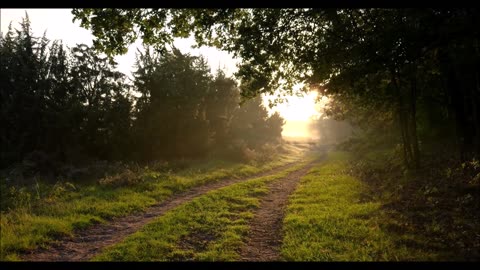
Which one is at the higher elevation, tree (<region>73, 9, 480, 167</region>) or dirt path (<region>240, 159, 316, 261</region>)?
tree (<region>73, 9, 480, 167</region>)

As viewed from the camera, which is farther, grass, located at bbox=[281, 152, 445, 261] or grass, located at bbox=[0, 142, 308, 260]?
grass, located at bbox=[0, 142, 308, 260]

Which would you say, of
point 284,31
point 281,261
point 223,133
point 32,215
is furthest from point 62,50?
point 281,261

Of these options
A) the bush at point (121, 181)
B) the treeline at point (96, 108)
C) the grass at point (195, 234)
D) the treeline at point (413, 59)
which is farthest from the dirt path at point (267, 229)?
the treeline at point (96, 108)

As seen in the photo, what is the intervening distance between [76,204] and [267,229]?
8528 millimetres

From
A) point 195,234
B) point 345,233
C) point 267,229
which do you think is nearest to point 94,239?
point 195,234

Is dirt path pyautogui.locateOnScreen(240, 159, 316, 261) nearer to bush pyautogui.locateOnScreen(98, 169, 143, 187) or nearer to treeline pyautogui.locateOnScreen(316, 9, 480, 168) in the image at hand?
treeline pyautogui.locateOnScreen(316, 9, 480, 168)

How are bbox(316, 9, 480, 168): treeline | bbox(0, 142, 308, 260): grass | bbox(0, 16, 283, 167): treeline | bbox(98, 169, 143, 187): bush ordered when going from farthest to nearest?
bbox(0, 16, 283, 167): treeline < bbox(98, 169, 143, 187): bush < bbox(0, 142, 308, 260): grass < bbox(316, 9, 480, 168): treeline

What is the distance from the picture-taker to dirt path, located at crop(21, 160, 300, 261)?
9.52m

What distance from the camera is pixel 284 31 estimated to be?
41.7ft

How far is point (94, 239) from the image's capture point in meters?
11.1

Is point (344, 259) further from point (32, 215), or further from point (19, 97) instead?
point (19, 97)

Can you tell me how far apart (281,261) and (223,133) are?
1249 inches

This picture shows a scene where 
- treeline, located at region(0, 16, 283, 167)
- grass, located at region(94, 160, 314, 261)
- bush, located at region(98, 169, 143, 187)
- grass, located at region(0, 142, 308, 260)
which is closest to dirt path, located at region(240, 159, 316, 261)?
grass, located at region(94, 160, 314, 261)

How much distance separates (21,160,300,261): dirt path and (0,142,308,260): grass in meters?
0.38
